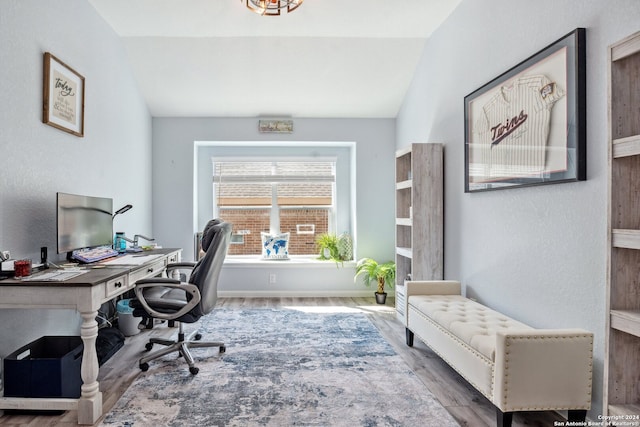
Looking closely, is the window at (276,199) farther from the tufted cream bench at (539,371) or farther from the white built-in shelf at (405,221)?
the tufted cream bench at (539,371)

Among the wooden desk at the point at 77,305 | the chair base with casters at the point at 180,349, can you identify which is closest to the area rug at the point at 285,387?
the chair base with casters at the point at 180,349

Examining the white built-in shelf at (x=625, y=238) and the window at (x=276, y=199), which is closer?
the white built-in shelf at (x=625, y=238)

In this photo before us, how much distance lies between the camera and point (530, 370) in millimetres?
1923

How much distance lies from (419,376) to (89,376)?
6.56ft

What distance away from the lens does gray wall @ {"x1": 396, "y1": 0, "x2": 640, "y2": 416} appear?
77.0 inches

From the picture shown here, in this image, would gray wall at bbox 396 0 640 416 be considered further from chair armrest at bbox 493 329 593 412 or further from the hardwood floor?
the hardwood floor

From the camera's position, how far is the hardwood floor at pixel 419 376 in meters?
2.14

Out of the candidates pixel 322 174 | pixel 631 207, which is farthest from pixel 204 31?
pixel 631 207

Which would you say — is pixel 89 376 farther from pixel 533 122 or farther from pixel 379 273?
pixel 379 273

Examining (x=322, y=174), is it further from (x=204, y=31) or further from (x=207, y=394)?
(x=207, y=394)

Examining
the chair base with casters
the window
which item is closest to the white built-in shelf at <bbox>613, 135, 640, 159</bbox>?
the chair base with casters

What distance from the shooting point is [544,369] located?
1926 mm

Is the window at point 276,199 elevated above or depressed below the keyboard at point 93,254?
above

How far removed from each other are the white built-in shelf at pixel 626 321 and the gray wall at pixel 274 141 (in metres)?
3.74
